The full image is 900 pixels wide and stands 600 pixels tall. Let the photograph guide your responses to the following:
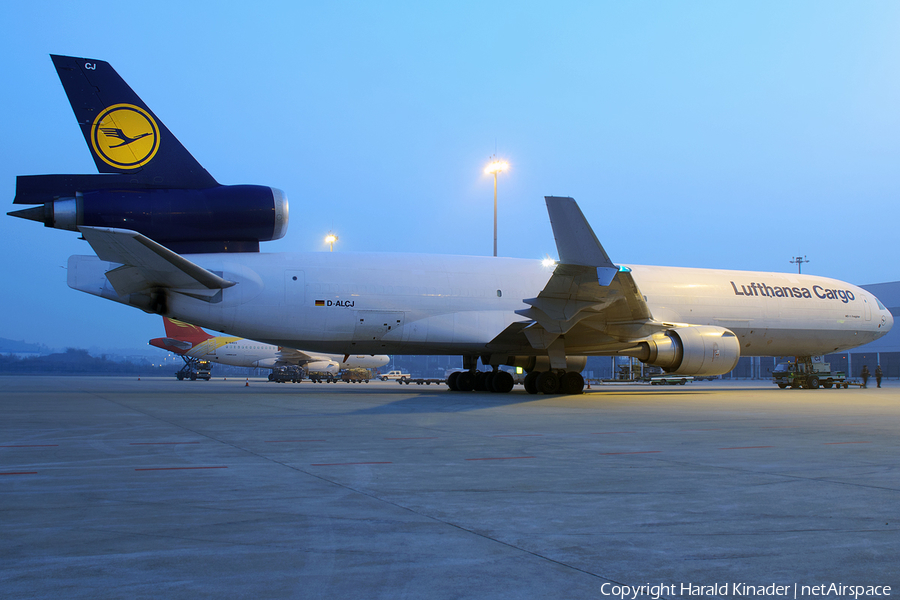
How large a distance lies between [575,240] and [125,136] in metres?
11.1

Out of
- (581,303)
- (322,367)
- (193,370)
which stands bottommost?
(193,370)

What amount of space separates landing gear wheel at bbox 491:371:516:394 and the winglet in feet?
19.7

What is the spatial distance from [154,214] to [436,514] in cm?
1463

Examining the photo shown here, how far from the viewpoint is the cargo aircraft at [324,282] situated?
15344 mm

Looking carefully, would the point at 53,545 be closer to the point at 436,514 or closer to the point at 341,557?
the point at 341,557

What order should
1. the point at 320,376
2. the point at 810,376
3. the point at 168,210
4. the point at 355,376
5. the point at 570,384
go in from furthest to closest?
1. the point at 355,376
2. the point at 320,376
3. the point at 810,376
4. the point at 570,384
5. the point at 168,210

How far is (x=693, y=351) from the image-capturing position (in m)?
17.2

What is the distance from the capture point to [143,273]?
51.5ft

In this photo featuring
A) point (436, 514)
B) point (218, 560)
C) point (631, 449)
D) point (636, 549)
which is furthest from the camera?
point (631, 449)

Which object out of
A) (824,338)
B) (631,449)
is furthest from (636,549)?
(824,338)

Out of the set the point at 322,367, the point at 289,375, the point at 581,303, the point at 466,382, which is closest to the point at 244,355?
the point at 289,375

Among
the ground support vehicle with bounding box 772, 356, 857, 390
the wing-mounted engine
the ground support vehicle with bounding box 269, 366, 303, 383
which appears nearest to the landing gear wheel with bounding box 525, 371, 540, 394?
the wing-mounted engine

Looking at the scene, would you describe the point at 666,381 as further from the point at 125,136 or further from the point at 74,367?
the point at 74,367

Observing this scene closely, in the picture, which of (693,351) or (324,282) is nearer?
(693,351)
